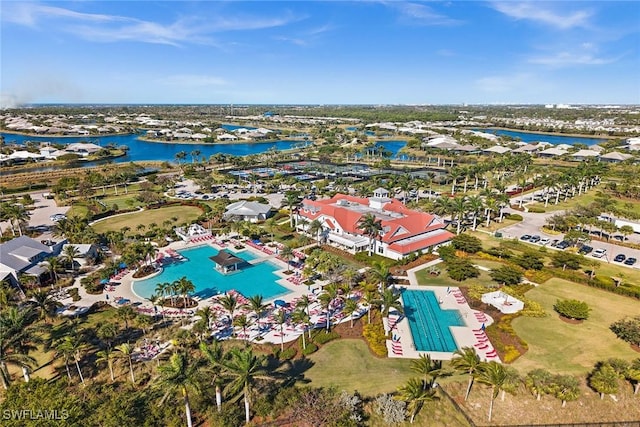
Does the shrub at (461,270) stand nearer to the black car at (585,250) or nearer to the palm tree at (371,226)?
the palm tree at (371,226)

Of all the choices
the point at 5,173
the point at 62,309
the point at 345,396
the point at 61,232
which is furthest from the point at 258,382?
the point at 5,173

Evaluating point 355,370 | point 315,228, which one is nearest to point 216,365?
point 355,370

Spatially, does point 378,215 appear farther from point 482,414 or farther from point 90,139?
point 90,139

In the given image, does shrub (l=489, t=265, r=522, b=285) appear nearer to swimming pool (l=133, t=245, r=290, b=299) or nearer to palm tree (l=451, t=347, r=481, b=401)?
palm tree (l=451, t=347, r=481, b=401)

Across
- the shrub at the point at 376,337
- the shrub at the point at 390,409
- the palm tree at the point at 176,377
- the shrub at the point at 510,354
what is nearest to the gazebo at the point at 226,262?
the shrub at the point at 376,337

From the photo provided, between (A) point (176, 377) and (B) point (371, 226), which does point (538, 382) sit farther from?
(B) point (371, 226)

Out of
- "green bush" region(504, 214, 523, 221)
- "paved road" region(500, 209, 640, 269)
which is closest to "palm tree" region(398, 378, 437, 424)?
"paved road" region(500, 209, 640, 269)
